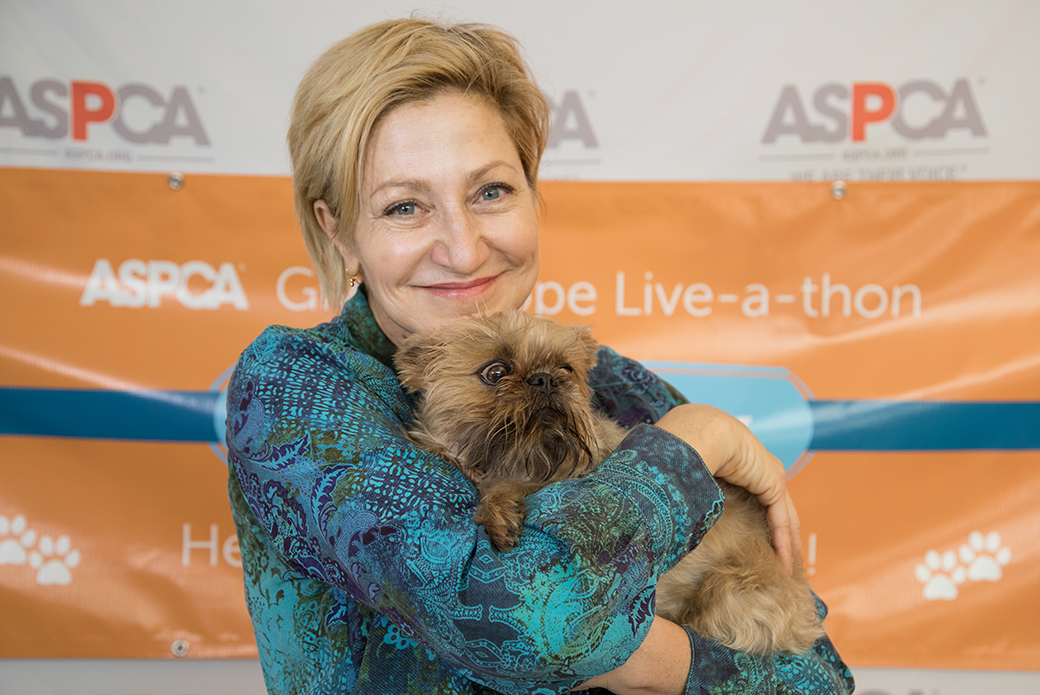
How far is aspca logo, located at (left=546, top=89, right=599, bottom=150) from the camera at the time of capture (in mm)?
3375

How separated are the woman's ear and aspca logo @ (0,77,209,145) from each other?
183 cm

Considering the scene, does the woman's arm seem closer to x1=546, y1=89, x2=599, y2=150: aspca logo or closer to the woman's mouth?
the woman's mouth

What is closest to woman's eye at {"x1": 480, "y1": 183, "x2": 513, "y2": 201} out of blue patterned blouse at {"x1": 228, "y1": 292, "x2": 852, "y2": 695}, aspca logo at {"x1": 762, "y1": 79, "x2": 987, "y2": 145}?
blue patterned blouse at {"x1": 228, "y1": 292, "x2": 852, "y2": 695}

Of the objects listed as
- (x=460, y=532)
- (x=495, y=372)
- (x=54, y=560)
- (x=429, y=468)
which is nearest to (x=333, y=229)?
(x=495, y=372)

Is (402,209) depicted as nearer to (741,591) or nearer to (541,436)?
(541,436)

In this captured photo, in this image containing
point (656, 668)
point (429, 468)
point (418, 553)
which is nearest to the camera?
point (418, 553)

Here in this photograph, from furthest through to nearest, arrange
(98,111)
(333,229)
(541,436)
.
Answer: (98,111), (333,229), (541,436)

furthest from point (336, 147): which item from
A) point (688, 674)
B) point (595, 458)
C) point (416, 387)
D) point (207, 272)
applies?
point (207, 272)

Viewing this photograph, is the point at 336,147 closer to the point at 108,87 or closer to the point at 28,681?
the point at 108,87

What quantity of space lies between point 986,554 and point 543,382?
2.49m

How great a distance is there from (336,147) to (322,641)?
3.06 feet

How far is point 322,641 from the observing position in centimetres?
133

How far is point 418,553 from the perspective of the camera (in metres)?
1.03

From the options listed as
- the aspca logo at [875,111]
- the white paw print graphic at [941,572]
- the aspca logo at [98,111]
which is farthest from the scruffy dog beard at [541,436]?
the aspca logo at [98,111]
